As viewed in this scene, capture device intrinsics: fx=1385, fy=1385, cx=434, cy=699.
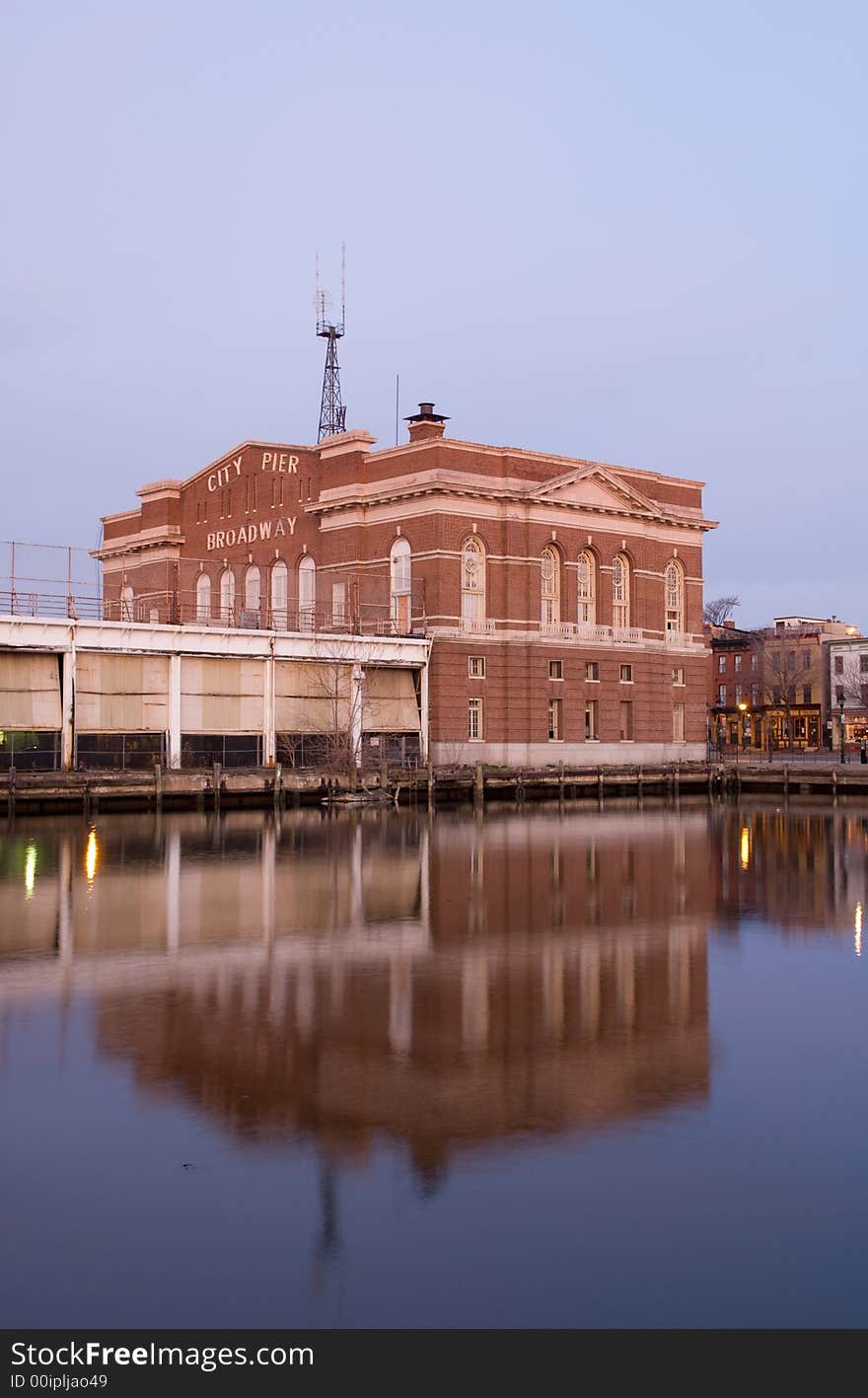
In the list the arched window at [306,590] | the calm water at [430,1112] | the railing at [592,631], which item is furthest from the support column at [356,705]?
the calm water at [430,1112]

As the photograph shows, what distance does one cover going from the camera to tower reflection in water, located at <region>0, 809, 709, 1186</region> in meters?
11.9

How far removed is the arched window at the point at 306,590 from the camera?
7275 cm

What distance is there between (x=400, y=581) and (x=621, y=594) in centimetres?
1359

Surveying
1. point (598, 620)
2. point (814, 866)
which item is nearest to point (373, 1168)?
point (814, 866)

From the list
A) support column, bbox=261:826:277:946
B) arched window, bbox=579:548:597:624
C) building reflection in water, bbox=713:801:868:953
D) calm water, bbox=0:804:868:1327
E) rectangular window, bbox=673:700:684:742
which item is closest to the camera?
calm water, bbox=0:804:868:1327

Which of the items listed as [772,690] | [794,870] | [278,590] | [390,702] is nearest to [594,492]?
[390,702]

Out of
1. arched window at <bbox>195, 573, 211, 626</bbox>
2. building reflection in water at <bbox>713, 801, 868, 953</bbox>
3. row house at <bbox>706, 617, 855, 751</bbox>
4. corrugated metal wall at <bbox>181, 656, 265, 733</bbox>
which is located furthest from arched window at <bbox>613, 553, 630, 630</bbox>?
row house at <bbox>706, 617, 855, 751</bbox>

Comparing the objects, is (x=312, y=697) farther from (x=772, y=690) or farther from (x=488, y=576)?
(x=772, y=690)

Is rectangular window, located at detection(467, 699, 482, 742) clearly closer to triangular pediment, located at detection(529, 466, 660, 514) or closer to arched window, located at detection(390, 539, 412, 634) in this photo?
arched window, located at detection(390, 539, 412, 634)

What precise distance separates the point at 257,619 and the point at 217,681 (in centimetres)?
1532

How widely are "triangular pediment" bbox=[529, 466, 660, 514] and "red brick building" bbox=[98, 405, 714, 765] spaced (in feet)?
0.34

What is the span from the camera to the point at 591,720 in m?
73.5

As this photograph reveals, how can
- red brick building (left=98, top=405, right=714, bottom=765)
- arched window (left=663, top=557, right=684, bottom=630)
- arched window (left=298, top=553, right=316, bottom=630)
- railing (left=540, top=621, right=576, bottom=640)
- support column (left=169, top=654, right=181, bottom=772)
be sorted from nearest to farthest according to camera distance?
support column (left=169, top=654, right=181, bottom=772)
red brick building (left=98, top=405, right=714, bottom=765)
railing (left=540, top=621, right=576, bottom=640)
arched window (left=298, top=553, right=316, bottom=630)
arched window (left=663, top=557, right=684, bottom=630)
